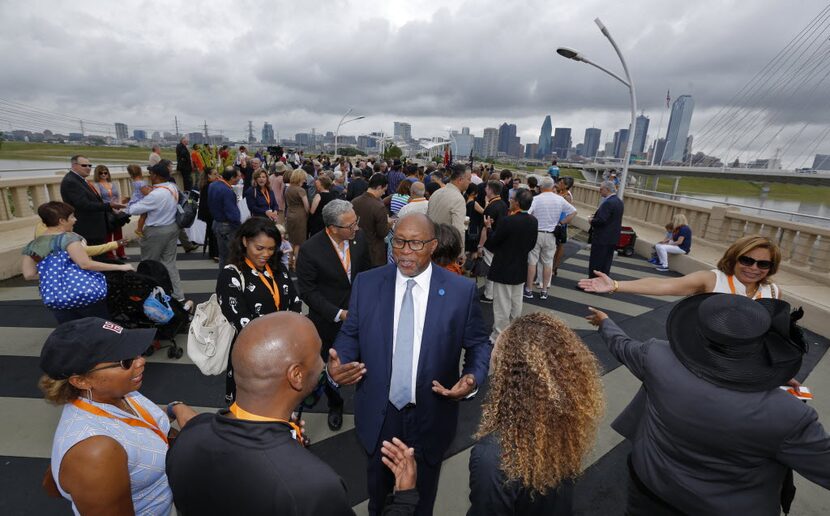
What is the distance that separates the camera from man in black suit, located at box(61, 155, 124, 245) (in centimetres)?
583

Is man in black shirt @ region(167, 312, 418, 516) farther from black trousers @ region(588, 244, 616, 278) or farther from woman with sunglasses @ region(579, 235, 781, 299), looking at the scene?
black trousers @ region(588, 244, 616, 278)

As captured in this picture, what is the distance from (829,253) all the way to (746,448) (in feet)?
27.0

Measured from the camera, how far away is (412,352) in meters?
2.32

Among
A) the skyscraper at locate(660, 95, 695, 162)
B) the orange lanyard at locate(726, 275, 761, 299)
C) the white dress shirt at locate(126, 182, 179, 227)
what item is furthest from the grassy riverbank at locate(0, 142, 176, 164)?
the skyscraper at locate(660, 95, 695, 162)

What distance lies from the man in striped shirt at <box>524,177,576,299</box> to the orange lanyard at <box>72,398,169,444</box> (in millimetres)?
5718

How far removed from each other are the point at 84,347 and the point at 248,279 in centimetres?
142

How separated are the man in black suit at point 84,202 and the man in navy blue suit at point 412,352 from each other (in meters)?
5.85

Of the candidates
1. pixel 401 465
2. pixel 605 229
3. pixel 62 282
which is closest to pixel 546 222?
pixel 605 229

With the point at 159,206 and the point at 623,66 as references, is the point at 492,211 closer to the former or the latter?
the point at 159,206

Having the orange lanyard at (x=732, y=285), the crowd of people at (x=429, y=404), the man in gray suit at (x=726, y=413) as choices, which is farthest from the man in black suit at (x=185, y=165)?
the man in gray suit at (x=726, y=413)

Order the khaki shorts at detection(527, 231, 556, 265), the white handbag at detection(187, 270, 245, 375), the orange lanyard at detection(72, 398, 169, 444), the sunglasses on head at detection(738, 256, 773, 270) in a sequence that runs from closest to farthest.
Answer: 1. the orange lanyard at detection(72, 398, 169, 444)
2. the white handbag at detection(187, 270, 245, 375)
3. the sunglasses on head at detection(738, 256, 773, 270)
4. the khaki shorts at detection(527, 231, 556, 265)

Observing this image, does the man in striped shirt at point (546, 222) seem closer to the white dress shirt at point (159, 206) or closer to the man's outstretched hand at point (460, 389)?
the man's outstretched hand at point (460, 389)

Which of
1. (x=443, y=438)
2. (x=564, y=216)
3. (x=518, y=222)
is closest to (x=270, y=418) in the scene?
(x=443, y=438)

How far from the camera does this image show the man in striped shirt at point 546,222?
6605 millimetres
